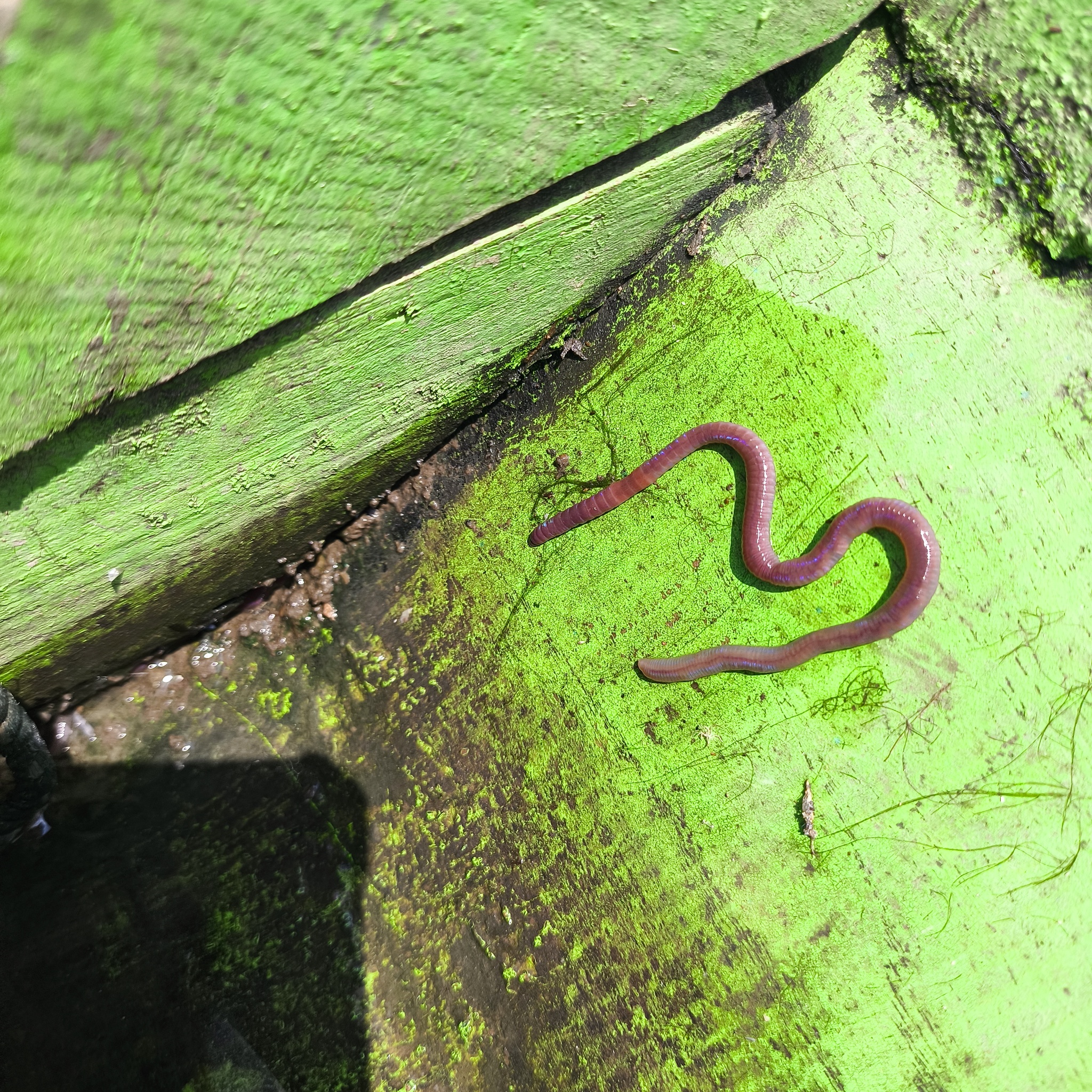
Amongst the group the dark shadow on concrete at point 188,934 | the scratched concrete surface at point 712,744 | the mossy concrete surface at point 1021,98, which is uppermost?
the mossy concrete surface at point 1021,98

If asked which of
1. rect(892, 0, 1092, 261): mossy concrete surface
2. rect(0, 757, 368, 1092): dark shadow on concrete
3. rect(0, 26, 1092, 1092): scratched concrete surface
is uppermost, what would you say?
rect(892, 0, 1092, 261): mossy concrete surface

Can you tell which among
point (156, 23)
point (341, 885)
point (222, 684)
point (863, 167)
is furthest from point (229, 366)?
point (863, 167)

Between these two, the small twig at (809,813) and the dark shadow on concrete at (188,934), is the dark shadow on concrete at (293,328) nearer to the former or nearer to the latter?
the dark shadow on concrete at (188,934)

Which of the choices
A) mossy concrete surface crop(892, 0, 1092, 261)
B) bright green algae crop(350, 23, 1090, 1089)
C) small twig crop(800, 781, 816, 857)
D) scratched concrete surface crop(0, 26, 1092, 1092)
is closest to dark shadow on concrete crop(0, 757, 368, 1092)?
scratched concrete surface crop(0, 26, 1092, 1092)

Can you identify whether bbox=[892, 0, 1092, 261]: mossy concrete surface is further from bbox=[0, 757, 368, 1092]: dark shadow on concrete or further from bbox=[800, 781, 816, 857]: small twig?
bbox=[0, 757, 368, 1092]: dark shadow on concrete

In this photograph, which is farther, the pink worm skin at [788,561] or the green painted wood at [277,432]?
the pink worm skin at [788,561]

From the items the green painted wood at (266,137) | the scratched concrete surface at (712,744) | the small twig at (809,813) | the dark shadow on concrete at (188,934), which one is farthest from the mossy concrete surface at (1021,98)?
the dark shadow on concrete at (188,934)
